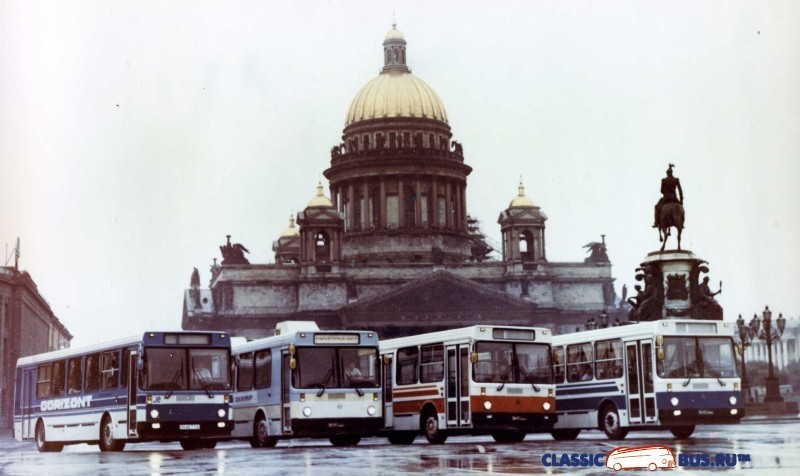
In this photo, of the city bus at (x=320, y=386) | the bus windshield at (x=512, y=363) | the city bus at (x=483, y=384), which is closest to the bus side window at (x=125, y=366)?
the city bus at (x=320, y=386)

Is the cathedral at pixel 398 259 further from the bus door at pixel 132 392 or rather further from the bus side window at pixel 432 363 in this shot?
the bus door at pixel 132 392

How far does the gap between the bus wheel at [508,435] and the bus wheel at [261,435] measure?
485cm

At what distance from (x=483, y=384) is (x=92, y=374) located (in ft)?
27.3

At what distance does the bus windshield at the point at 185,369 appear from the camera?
2600 centimetres

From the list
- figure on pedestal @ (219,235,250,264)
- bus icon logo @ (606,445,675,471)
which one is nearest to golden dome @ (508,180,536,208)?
figure on pedestal @ (219,235,250,264)

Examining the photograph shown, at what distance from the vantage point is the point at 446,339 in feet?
92.3

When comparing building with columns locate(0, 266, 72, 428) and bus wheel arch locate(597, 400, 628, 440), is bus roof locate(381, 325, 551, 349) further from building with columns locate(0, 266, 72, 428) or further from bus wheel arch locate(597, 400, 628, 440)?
building with columns locate(0, 266, 72, 428)

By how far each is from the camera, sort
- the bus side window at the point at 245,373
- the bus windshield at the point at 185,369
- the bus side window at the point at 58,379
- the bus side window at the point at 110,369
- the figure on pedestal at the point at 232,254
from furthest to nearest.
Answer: the figure on pedestal at the point at 232,254
the bus side window at the point at 245,373
the bus side window at the point at 58,379
the bus side window at the point at 110,369
the bus windshield at the point at 185,369

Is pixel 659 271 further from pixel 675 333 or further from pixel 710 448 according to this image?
pixel 710 448

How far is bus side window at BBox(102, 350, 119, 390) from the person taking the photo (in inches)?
1055

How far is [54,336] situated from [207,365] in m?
90.8

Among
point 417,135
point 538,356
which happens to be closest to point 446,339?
point 538,356

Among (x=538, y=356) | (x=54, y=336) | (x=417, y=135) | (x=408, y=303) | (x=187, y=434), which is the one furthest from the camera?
(x=54, y=336)

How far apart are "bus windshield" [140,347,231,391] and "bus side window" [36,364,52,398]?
5.14 metres
